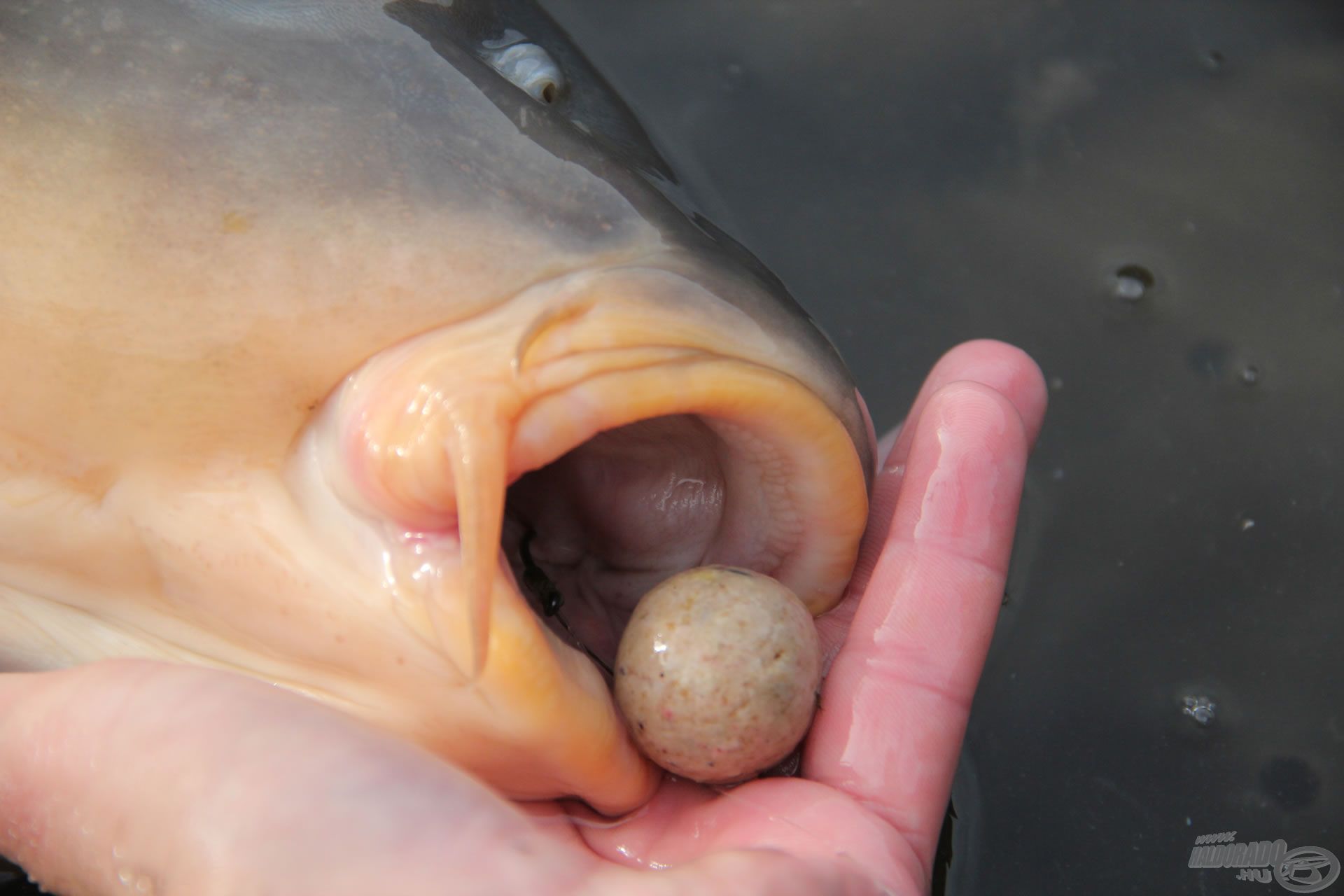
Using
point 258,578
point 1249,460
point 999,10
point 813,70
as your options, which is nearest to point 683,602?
point 258,578

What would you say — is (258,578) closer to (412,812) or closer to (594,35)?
(412,812)


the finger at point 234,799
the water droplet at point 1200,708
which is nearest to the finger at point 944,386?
the water droplet at point 1200,708

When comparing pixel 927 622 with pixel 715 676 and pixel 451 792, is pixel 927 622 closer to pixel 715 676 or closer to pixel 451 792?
pixel 715 676

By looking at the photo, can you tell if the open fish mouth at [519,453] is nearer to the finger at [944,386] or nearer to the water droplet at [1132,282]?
the finger at [944,386]

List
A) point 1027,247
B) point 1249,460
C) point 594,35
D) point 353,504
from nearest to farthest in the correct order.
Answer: point 353,504 → point 1249,460 → point 1027,247 → point 594,35

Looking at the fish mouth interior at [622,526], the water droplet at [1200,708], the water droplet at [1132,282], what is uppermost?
the water droplet at [1132,282]

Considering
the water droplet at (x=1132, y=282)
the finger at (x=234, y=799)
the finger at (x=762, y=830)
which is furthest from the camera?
the water droplet at (x=1132, y=282)
